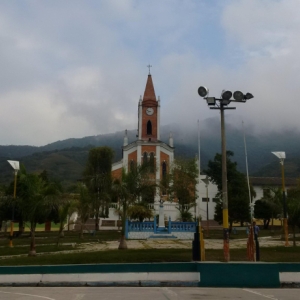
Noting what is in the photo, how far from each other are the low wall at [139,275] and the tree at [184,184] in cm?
3099

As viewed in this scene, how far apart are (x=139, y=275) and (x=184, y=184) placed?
3197 centimetres

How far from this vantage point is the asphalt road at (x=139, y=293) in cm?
935

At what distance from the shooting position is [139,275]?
11680 mm

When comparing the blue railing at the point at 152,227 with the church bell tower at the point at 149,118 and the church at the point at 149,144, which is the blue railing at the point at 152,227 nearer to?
the church at the point at 149,144

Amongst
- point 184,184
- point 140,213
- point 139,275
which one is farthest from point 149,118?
point 139,275

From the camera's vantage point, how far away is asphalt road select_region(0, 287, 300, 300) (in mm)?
9352

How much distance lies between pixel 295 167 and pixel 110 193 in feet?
345

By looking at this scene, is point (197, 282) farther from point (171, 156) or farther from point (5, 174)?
point (5, 174)

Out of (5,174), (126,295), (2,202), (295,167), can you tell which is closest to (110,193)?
(2,202)

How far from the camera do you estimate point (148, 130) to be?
5953 centimetres

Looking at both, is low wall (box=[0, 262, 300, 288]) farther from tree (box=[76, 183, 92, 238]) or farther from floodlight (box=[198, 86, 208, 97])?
tree (box=[76, 183, 92, 238])

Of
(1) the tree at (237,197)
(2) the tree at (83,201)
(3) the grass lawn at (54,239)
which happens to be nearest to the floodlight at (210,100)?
(3) the grass lawn at (54,239)

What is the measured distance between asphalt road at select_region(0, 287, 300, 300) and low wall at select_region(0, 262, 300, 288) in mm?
397

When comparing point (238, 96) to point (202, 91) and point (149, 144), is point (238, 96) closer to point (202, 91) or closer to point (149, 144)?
point (202, 91)
